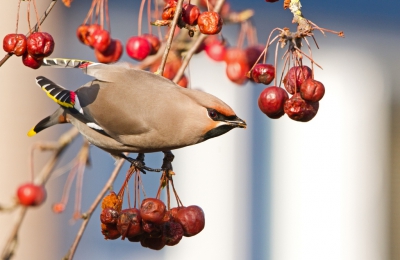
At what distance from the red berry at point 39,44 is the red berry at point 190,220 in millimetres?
708

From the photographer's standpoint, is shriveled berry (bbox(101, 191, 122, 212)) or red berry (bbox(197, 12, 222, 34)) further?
red berry (bbox(197, 12, 222, 34))

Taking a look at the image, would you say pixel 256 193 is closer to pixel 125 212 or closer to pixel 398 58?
pixel 398 58

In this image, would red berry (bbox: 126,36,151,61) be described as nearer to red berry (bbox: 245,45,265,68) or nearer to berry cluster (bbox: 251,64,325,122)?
red berry (bbox: 245,45,265,68)

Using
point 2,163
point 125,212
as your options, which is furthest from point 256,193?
point 125,212

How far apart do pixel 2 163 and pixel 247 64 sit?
10.3 feet

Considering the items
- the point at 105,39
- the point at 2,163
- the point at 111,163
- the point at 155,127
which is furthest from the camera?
the point at 111,163

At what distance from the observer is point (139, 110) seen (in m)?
2.46

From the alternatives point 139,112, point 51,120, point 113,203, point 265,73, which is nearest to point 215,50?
point 139,112

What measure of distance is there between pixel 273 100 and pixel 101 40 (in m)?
0.97

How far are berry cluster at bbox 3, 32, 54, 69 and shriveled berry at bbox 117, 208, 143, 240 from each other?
0.64m

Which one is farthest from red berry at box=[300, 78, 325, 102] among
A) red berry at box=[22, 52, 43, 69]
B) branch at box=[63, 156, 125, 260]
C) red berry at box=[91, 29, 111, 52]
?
red berry at box=[91, 29, 111, 52]

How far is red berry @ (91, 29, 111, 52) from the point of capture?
2688 millimetres

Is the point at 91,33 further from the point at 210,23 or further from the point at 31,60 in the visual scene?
the point at 210,23

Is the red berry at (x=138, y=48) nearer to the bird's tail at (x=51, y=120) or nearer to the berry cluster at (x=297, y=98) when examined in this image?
the bird's tail at (x=51, y=120)
